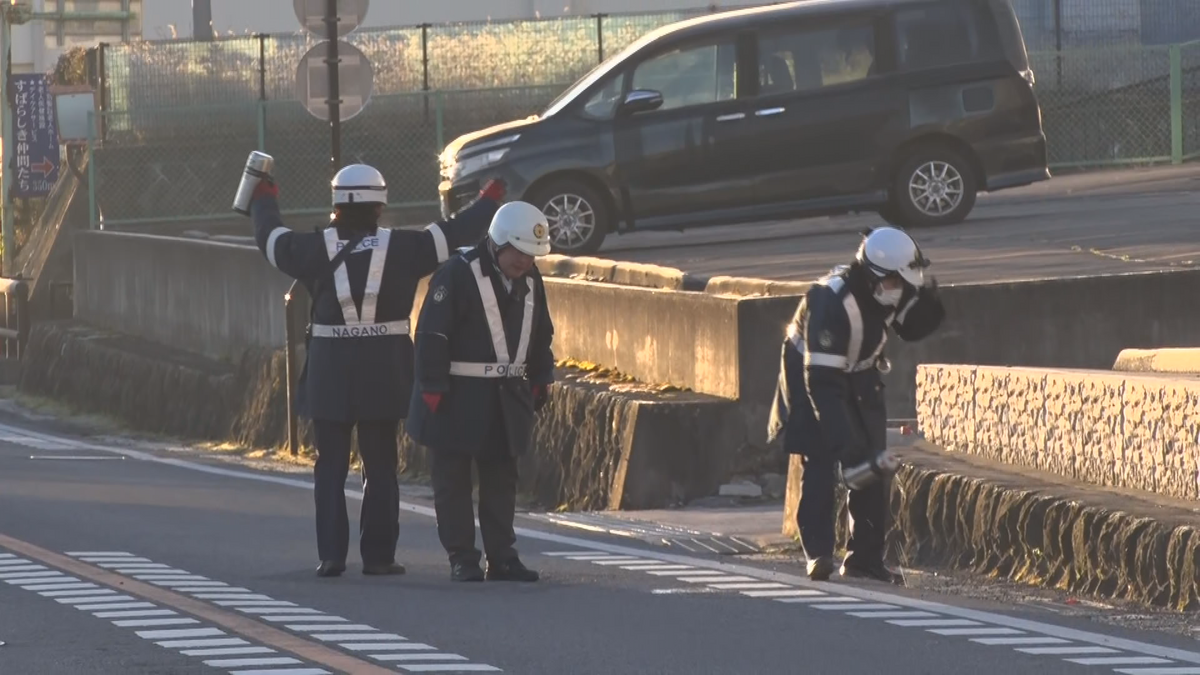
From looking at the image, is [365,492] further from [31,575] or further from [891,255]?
[891,255]

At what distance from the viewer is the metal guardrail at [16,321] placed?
29.8m

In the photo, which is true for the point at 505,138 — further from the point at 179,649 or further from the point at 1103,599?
the point at 179,649

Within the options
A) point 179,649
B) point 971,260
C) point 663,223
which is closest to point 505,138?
Answer: point 663,223

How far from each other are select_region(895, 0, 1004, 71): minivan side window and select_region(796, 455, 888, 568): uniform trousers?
10893 mm

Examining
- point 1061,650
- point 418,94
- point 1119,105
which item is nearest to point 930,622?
point 1061,650

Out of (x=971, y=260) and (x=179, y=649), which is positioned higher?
(x=971, y=260)

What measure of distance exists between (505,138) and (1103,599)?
38.2 ft

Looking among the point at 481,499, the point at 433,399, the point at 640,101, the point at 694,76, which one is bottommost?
the point at 481,499

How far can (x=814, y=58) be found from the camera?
2089cm

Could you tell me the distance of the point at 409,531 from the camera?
13.1 metres

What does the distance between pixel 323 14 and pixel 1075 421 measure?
9856mm

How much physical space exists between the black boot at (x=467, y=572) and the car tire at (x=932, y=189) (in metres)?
11.3

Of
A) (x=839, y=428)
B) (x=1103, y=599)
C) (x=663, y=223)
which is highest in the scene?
(x=663, y=223)

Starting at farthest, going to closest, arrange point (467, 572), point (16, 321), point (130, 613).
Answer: point (16, 321)
point (467, 572)
point (130, 613)
